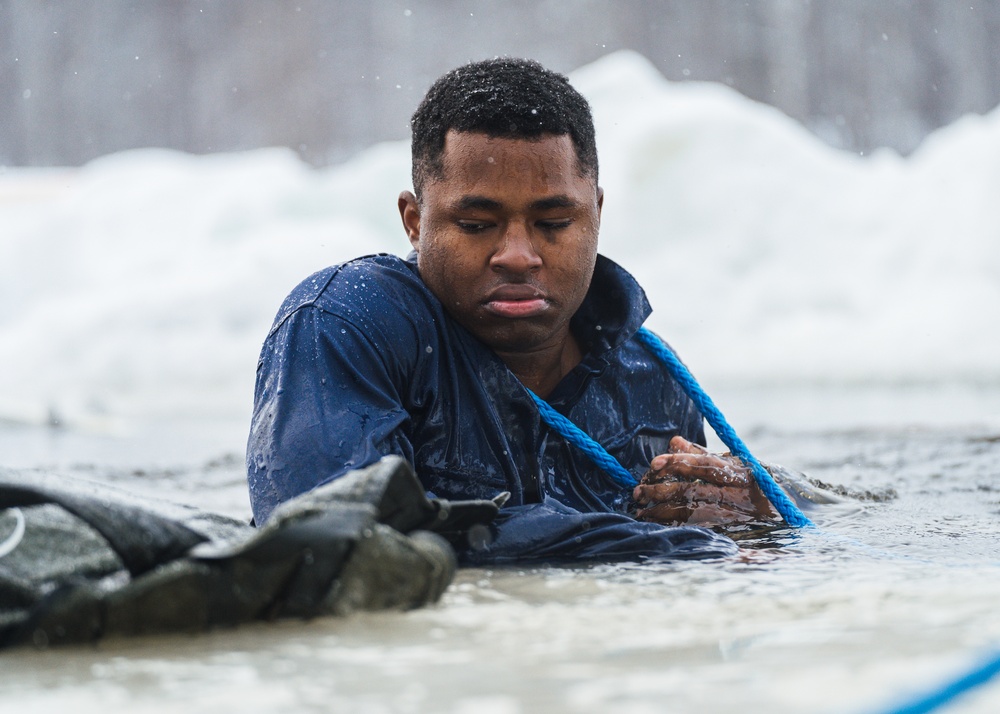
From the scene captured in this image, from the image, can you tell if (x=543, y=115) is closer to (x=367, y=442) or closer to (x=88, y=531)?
(x=367, y=442)

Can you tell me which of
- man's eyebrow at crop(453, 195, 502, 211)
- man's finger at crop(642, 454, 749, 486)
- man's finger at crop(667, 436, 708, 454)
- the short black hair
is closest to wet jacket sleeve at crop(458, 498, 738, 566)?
man's finger at crop(642, 454, 749, 486)

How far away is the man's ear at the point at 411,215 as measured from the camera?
97.8 inches

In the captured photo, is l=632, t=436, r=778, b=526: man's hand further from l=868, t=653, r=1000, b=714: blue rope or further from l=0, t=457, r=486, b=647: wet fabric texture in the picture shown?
l=868, t=653, r=1000, b=714: blue rope

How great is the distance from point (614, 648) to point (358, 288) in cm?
113

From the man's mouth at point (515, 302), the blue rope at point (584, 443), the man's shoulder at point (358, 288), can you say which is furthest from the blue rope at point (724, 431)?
the man's shoulder at point (358, 288)

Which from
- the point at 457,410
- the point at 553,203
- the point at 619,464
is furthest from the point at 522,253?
the point at 619,464

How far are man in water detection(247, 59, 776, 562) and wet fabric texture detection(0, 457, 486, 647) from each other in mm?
423

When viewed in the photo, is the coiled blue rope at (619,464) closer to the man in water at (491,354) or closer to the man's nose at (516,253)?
the man in water at (491,354)

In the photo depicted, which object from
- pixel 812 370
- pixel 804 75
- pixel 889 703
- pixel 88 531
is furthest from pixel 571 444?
pixel 804 75

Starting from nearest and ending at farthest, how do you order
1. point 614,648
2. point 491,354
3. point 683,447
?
point 614,648 < point 491,354 < point 683,447

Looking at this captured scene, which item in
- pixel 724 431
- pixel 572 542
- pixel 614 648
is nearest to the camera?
pixel 614 648

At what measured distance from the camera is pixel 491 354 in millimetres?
2307

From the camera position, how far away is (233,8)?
45.8 ft

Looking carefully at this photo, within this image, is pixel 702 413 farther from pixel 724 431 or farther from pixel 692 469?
pixel 692 469
